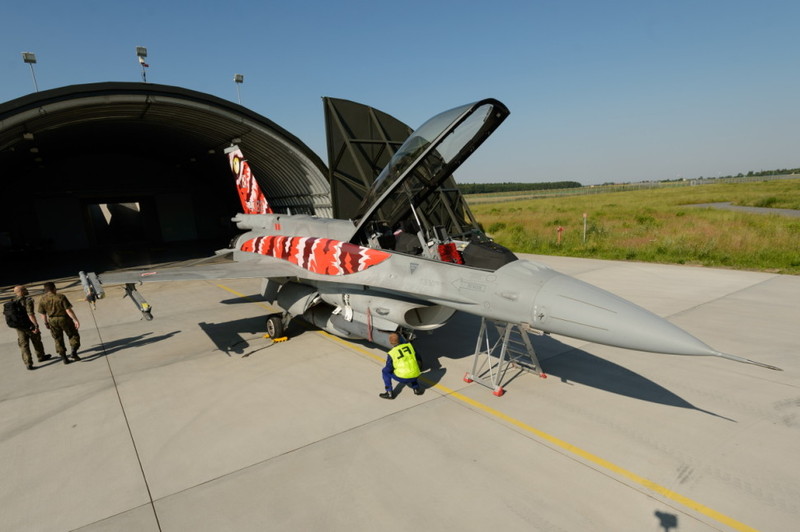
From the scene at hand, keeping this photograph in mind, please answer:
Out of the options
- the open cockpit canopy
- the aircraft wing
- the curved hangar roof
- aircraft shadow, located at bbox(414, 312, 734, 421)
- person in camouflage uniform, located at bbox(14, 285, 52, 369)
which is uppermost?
the curved hangar roof

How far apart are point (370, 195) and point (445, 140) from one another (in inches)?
60.5

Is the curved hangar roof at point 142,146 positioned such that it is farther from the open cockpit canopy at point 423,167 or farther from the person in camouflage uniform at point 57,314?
the open cockpit canopy at point 423,167

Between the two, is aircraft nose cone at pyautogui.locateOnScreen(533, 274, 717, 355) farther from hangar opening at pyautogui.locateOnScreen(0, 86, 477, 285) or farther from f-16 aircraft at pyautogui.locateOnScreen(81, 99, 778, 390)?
hangar opening at pyautogui.locateOnScreen(0, 86, 477, 285)

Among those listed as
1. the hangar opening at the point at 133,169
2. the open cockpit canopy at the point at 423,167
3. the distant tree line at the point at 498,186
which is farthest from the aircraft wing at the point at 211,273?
the distant tree line at the point at 498,186

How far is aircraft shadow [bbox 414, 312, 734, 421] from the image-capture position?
568cm

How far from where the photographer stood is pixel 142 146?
2453 centimetres

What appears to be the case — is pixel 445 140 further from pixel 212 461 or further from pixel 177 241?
pixel 177 241

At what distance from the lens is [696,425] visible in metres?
4.86

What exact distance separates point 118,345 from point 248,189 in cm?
573

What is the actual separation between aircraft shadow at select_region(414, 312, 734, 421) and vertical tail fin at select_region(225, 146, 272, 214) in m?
6.77

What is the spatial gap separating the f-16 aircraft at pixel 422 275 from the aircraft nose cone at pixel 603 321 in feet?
0.04

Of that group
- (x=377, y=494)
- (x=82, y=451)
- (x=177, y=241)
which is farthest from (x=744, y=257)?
(x=177, y=241)

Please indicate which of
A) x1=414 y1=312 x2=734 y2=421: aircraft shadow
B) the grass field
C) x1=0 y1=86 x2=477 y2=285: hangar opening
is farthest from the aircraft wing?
the grass field

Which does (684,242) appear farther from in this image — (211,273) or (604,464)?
(211,273)
